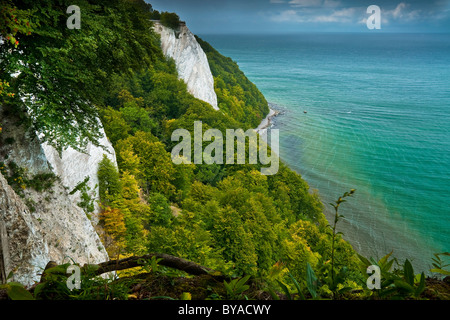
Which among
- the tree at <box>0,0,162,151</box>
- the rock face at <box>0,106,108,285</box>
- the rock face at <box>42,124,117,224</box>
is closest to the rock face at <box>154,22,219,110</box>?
the rock face at <box>42,124,117,224</box>

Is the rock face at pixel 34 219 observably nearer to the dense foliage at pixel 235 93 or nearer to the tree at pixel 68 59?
the tree at pixel 68 59

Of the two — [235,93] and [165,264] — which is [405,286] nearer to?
[165,264]

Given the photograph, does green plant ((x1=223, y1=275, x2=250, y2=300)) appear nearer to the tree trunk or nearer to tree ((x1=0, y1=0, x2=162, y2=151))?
the tree trunk

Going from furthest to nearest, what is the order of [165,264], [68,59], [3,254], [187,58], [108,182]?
[187,58], [108,182], [68,59], [3,254], [165,264]

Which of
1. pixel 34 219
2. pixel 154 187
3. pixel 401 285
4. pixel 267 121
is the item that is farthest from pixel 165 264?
pixel 267 121

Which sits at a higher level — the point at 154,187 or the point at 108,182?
the point at 108,182

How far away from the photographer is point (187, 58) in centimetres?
5562

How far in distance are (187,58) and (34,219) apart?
51.5 meters

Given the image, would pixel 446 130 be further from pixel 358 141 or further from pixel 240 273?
pixel 240 273

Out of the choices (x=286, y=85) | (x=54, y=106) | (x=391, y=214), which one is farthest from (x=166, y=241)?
(x=286, y=85)

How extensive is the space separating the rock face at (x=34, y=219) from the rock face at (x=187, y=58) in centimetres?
4617

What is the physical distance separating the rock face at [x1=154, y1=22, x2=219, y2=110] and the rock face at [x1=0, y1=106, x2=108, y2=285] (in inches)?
1818

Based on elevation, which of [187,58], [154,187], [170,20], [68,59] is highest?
[170,20]

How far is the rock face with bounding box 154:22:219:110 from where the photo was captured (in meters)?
52.7
